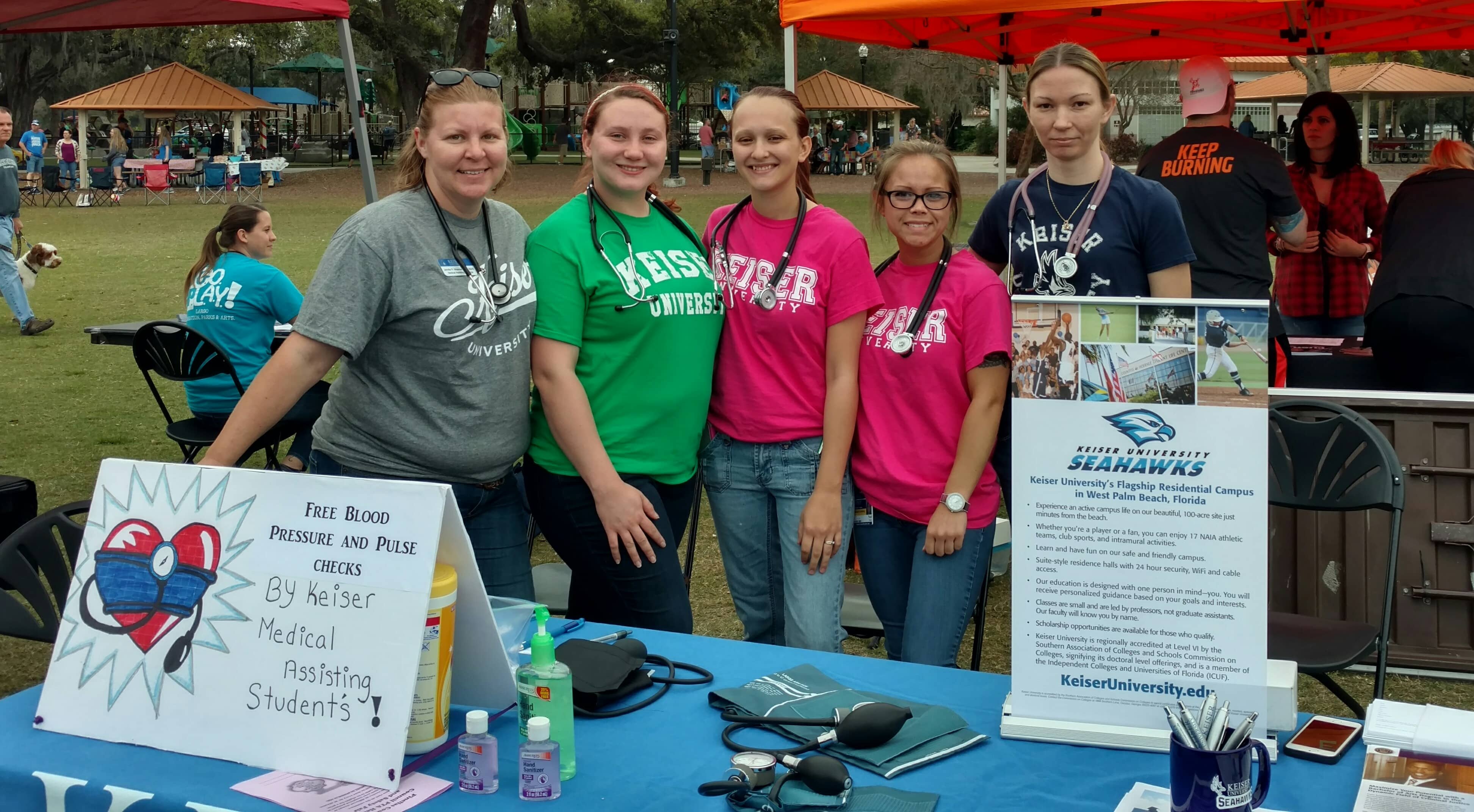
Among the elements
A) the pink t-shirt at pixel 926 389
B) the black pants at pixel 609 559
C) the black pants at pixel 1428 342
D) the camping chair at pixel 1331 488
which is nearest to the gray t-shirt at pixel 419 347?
the black pants at pixel 609 559

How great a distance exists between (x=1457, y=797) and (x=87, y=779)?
1.83 m

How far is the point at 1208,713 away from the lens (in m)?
1.62

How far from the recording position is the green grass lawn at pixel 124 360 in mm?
4258

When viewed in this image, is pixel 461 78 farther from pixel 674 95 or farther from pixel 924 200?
pixel 674 95

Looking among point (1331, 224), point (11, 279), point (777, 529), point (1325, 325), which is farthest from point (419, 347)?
point (11, 279)

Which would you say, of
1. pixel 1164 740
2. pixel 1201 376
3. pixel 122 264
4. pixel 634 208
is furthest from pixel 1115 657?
pixel 122 264

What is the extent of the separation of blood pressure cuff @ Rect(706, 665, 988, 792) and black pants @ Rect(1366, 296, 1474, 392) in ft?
10.4

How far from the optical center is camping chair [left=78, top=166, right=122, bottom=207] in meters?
26.0

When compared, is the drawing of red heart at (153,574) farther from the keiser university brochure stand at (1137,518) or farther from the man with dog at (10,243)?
the man with dog at (10,243)

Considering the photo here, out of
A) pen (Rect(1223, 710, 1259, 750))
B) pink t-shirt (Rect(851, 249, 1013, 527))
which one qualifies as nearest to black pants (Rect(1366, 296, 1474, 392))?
pink t-shirt (Rect(851, 249, 1013, 527))

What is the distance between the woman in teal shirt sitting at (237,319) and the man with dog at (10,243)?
6093 millimetres

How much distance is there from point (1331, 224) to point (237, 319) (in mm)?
4866

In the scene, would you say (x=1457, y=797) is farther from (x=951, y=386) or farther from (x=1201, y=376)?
(x=951, y=386)

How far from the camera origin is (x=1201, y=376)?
1781 mm
